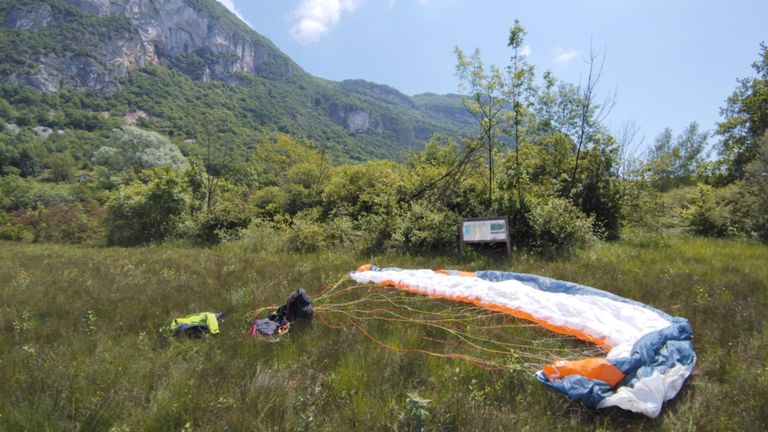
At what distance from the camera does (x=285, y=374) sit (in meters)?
3.19

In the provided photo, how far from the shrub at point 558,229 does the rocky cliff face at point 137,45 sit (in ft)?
557

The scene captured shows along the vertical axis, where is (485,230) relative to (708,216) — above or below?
above

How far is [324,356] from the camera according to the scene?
3.62 m

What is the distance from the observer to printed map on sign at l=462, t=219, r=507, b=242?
27.5ft

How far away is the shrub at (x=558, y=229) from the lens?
8.51 metres

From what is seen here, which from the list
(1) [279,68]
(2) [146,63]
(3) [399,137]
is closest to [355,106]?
(3) [399,137]

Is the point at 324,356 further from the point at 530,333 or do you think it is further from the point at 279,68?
the point at 279,68

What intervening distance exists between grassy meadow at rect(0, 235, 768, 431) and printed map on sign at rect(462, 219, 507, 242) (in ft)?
7.61

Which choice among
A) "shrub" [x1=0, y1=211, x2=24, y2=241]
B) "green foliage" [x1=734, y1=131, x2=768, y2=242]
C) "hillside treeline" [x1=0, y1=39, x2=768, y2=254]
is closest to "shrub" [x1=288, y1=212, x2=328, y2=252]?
"hillside treeline" [x1=0, y1=39, x2=768, y2=254]

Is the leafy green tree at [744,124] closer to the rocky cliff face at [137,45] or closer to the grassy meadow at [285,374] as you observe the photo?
the grassy meadow at [285,374]

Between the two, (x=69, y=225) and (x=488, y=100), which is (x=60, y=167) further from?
(x=488, y=100)

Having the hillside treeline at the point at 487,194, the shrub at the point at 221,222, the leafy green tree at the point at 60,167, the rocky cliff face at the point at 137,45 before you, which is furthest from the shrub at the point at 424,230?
the rocky cliff face at the point at 137,45

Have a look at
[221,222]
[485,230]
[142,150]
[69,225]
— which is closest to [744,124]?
[485,230]

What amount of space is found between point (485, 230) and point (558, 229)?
6.05 feet
